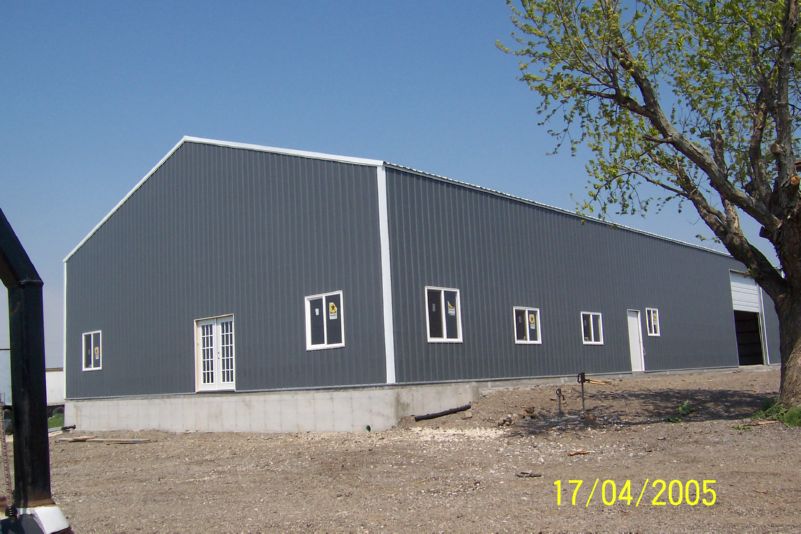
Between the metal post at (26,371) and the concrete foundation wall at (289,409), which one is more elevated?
the metal post at (26,371)

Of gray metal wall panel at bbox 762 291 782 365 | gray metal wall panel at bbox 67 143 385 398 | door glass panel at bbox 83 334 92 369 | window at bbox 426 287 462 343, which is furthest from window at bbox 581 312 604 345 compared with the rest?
gray metal wall panel at bbox 762 291 782 365

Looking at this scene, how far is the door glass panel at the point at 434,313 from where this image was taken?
58.3 ft

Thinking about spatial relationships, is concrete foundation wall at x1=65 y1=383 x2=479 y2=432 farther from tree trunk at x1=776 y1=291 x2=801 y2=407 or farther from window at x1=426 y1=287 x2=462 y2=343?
tree trunk at x1=776 y1=291 x2=801 y2=407

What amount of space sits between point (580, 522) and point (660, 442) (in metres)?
Answer: 4.83

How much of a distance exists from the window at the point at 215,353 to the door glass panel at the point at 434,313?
589cm

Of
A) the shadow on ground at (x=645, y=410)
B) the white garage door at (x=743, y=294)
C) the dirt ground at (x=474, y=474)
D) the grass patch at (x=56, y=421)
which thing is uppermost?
the white garage door at (x=743, y=294)

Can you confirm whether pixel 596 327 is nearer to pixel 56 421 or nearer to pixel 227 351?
pixel 227 351

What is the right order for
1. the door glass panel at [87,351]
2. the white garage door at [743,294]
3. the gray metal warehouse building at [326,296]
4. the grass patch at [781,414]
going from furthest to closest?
the white garage door at [743,294] < the door glass panel at [87,351] < the gray metal warehouse building at [326,296] < the grass patch at [781,414]

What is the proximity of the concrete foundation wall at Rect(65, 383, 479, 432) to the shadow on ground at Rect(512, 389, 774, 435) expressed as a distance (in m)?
2.38

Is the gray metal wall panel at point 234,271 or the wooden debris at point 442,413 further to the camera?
the gray metal wall panel at point 234,271

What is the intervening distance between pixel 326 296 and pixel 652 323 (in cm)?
1537

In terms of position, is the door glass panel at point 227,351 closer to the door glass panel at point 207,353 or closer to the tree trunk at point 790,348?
the door glass panel at point 207,353

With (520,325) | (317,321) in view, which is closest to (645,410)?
(520,325)

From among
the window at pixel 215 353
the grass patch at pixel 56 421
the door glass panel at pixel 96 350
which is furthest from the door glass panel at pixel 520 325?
the grass patch at pixel 56 421
